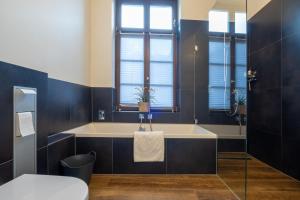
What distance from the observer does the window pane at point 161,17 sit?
3.66 metres

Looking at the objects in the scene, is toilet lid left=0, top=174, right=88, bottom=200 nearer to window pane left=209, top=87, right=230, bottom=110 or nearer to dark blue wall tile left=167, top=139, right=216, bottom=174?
dark blue wall tile left=167, top=139, right=216, bottom=174

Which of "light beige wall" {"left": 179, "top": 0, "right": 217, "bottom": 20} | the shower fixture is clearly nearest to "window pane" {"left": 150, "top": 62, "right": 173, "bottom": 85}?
"light beige wall" {"left": 179, "top": 0, "right": 217, "bottom": 20}

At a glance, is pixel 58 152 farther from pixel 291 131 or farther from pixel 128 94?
pixel 291 131

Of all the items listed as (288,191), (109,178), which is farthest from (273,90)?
(109,178)

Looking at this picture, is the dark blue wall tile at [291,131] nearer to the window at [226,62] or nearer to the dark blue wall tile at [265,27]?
the window at [226,62]

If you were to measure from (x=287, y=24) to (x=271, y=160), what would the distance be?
5.68ft

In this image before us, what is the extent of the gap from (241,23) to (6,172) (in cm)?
247

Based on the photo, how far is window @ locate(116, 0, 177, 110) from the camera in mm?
3605

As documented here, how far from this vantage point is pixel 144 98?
349cm

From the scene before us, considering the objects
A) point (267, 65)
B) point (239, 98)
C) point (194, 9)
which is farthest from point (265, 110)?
point (194, 9)

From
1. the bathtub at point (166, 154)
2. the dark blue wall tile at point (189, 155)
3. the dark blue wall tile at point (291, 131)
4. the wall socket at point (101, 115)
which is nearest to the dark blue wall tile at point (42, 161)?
the bathtub at point (166, 154)

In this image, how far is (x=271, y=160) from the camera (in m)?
2.58

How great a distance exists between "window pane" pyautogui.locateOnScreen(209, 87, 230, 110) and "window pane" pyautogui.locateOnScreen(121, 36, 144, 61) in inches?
56.1

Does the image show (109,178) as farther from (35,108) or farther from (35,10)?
(35,10)
